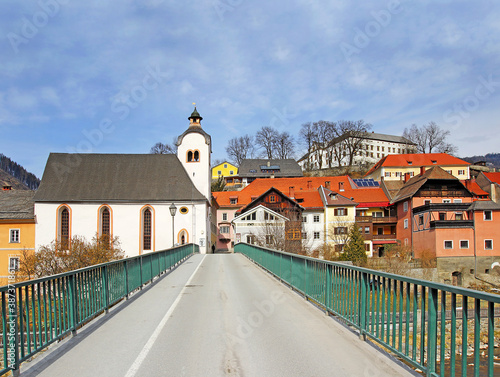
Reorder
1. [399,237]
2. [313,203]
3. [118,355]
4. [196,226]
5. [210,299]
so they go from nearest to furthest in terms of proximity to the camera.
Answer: [118,355] < [210,299] < [196,226] < [399,237] < [313,203]

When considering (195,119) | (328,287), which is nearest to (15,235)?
(195,119)

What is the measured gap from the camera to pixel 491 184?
67.6 meters

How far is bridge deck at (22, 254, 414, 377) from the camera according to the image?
19.4 ft

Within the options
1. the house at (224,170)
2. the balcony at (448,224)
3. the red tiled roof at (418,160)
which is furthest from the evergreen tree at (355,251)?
the house at (224,170)

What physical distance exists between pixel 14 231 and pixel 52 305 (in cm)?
5179

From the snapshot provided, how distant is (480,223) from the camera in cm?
5041

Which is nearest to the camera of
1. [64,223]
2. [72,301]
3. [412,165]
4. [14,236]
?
[72,301]

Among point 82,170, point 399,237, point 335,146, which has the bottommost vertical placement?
point 399,237

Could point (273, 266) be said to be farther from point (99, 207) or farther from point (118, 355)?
point (99, 207)

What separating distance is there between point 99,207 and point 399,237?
39143 millimetres

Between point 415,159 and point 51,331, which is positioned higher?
point 415,159

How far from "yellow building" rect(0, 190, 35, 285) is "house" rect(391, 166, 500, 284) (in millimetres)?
45613

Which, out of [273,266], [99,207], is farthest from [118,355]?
[99,207]

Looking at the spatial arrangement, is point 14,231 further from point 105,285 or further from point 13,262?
point 105,285
